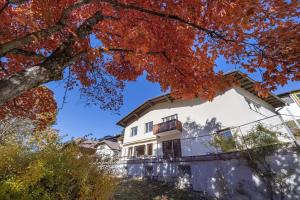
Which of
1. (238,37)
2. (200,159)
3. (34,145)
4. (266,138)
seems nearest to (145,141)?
(200,159)

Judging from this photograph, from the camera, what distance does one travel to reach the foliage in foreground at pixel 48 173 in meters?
3.35

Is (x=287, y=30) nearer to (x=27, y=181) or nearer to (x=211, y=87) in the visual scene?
(x=211, y=87)

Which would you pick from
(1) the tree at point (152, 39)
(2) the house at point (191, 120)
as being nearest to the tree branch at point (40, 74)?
(1) the tree at point (152, 39)

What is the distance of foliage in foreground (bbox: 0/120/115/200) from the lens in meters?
3.35

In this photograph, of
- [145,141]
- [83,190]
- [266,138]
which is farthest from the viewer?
[145,141]

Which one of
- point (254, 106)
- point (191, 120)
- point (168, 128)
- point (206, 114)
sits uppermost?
point (254, 106)

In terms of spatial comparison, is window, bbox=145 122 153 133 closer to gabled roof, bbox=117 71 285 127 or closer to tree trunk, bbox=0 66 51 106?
gabled roof, bbox=117 71 285 127

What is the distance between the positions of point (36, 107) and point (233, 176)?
40.9 ft

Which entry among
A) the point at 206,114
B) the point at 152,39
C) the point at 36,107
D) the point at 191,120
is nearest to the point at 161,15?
the point at 152,39

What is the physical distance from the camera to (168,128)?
1772 centimetres

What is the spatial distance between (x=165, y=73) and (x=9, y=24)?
6751 millimetres

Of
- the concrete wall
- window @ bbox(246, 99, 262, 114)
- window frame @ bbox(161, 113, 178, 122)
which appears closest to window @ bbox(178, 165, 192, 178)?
the concrete wall

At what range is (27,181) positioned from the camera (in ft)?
10.9

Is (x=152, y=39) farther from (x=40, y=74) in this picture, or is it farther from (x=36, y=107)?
(x=36, y=107)
